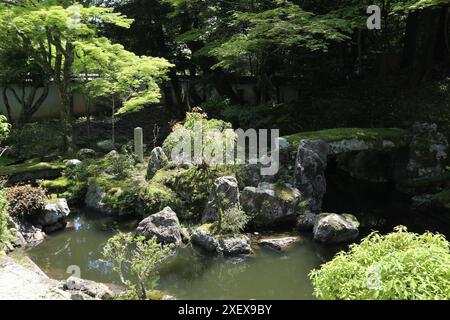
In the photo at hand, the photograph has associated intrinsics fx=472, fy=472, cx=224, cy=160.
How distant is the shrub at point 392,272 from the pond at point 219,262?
4.06 metres

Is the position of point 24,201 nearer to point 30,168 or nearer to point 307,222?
point 30,168

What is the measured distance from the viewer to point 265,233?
12867 mm

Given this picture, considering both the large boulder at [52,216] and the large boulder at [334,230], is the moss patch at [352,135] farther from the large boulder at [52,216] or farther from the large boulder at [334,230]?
the large boulder at [52,216]

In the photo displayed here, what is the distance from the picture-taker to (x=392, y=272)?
512 cm

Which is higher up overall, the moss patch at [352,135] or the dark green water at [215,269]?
the moss patch at [352,135]

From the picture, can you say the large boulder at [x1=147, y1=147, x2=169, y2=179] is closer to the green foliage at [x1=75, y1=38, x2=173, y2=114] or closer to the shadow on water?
the green foliage at [x1=75, y1=38, x2=173, y2=114]

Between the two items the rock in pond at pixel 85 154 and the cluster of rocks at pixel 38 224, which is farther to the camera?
the rock in pond at pixel 85 154

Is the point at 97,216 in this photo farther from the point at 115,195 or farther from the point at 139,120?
the point at 139,120

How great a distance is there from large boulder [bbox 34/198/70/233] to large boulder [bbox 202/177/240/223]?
4.27 meters

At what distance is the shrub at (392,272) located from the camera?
196 inches

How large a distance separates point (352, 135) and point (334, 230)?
15.1ft

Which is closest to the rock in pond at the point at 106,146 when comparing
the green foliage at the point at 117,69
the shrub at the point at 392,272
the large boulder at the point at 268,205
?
the green foliage at the point at 117,69

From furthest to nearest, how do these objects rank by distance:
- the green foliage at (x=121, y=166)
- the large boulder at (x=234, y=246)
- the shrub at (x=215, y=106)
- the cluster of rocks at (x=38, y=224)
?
the shrub at (x=215, y=106)
the green foliage at (x=121, y=166)
the cluster of rocks at (x=38, y=224)
the large boulder at (x=234, y=246)
